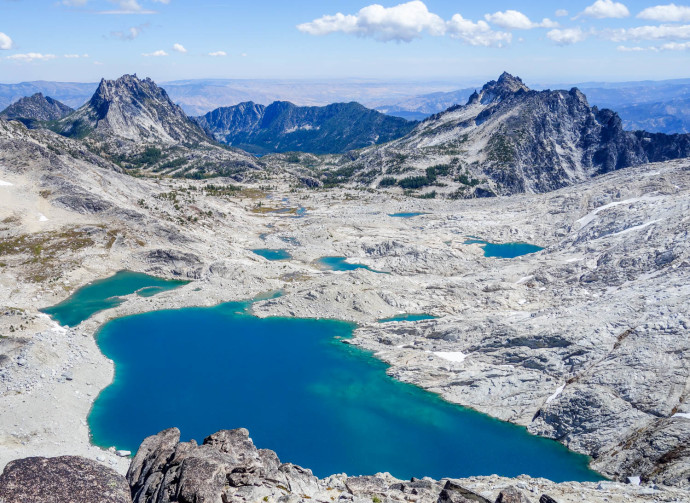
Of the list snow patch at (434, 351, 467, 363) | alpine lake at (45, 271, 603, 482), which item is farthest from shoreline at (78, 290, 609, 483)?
snow patch at (434, 351, 467, 363)

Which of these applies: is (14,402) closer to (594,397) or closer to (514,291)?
(594,397)

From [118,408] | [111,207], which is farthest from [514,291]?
[111,207]

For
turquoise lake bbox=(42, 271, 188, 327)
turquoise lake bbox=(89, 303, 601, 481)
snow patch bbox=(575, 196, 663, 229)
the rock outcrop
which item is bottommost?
turquoise lake bbox=(89, 303, 601, 481)

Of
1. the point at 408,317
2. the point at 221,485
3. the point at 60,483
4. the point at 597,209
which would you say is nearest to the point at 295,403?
the point at 408,317

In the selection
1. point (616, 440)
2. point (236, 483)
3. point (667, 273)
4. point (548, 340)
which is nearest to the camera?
point (236, 483)

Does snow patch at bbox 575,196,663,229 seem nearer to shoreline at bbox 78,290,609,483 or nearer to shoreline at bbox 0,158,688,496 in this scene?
shoreline at bbox 0,158,688,496

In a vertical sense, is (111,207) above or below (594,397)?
above
